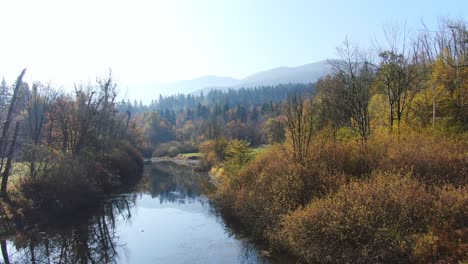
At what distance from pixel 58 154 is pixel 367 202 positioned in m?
26.5

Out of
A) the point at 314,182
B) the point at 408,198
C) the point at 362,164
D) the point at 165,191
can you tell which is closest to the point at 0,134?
the point at 165,191

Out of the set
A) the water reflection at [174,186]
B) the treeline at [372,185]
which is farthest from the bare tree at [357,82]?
the water reflection at [174,186]

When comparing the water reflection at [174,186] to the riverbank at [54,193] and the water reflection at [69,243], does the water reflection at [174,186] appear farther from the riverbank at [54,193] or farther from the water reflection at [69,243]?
the water reflection at [69,243]

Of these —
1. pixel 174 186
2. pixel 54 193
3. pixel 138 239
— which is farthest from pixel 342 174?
pixel 174 186

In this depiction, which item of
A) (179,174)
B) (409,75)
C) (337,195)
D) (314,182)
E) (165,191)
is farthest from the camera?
(179,174)

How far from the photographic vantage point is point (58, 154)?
33.1 m

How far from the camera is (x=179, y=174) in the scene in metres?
61.0

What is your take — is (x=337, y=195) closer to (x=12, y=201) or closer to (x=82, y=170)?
(x=12, y=201)

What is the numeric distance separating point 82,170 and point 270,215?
21219 mm

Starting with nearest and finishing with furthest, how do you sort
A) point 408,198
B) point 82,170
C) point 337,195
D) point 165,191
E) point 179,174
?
point 408,198 → point 337,195 → point 82,170 → point 165,191 → point 179,174

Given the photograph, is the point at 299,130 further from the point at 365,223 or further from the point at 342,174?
the point at 365,223

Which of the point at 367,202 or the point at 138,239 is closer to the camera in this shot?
the point at 367,202

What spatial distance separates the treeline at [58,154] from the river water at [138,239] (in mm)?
2380

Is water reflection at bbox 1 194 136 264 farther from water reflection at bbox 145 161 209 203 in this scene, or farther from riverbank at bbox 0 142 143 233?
water reflection at bbox 145 161 209 203
